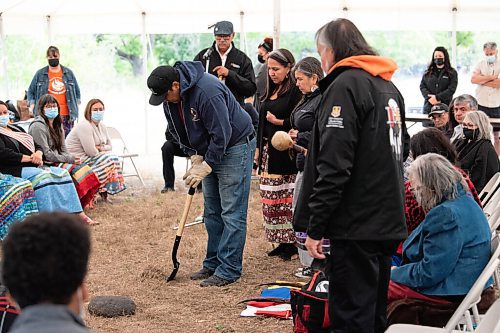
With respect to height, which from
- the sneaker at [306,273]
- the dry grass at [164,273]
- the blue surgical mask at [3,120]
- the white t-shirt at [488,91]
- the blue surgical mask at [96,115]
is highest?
the white t-shirt at [488,91]

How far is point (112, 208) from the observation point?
7.77 m

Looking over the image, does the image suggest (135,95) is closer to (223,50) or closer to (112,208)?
(112,208)

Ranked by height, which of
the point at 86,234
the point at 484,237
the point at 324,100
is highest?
the point at 324,100

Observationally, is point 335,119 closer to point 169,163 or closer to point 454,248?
point 454,248

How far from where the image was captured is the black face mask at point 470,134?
17.6 ft

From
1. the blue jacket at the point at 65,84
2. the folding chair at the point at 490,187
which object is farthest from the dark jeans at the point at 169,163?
the folding chair at the point at 490,187

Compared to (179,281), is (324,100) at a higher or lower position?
higher

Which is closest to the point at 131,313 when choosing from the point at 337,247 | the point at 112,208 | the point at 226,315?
the point at 226,315

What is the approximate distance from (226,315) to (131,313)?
55cm

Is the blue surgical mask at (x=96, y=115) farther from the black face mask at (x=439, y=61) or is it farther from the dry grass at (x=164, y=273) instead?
the black face mask at (x=439, y=61)

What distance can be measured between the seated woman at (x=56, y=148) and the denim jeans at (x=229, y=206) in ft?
7.87

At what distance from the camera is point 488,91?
9211 millimetres

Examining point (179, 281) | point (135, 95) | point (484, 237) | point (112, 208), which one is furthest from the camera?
point (135, 95)

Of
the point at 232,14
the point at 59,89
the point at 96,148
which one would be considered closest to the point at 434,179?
the point at 96,148
